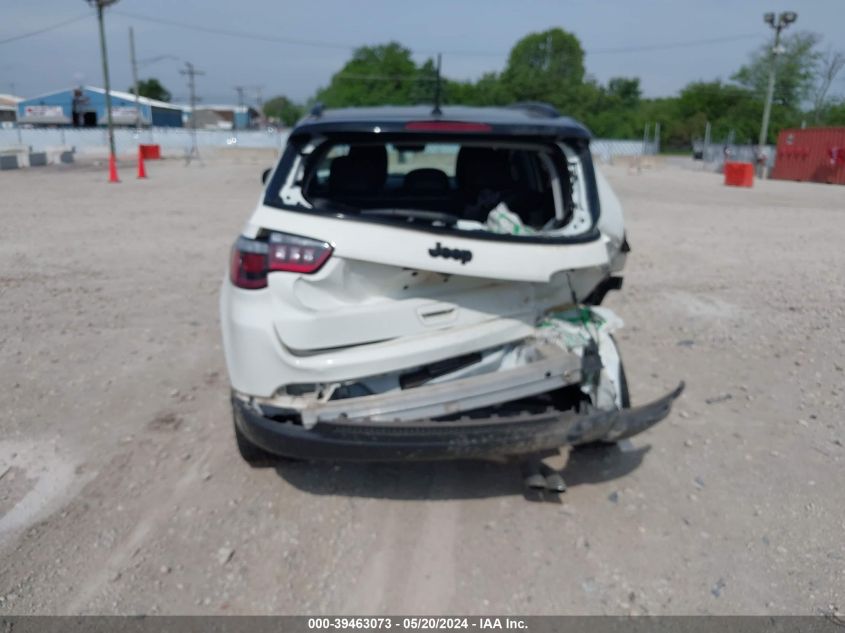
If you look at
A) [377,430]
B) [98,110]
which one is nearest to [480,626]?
[377,430]

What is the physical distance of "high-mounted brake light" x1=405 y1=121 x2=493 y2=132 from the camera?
127 inches

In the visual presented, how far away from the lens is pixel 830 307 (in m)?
7.20

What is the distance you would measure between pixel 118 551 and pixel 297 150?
1924 millimetres

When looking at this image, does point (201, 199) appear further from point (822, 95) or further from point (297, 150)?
point (822, 95)

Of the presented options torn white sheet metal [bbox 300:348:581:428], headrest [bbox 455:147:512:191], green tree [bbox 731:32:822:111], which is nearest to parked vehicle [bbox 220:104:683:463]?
torn white sheet metal [bbox 300:348:581:428]

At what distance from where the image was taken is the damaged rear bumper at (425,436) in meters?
2.98

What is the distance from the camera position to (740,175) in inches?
1077

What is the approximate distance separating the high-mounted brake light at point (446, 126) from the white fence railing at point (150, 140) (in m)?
45.3

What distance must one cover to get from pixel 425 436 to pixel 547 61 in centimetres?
9596

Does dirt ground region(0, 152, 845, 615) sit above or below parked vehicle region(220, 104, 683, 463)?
below

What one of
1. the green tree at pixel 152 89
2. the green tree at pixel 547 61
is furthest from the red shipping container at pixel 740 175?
the green tree at pixel 152 89

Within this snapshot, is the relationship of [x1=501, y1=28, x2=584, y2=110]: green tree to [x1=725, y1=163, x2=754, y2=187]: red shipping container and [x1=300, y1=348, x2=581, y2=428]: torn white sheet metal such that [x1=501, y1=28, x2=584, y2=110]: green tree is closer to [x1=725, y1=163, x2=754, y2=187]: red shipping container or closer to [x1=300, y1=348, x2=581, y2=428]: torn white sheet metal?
[x1=725, y1=163, x2=754, y2=187]: red shipping container

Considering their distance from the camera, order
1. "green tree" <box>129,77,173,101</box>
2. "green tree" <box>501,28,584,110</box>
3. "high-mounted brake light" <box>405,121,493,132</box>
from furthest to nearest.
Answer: "green tree" <box>129,77,173,101</box> → "green tree" <box>501,28,584,110</box> → "high-mounted brake light" <box>405,121,493,132</box>

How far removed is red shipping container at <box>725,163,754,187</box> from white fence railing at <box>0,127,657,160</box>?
781 inches
